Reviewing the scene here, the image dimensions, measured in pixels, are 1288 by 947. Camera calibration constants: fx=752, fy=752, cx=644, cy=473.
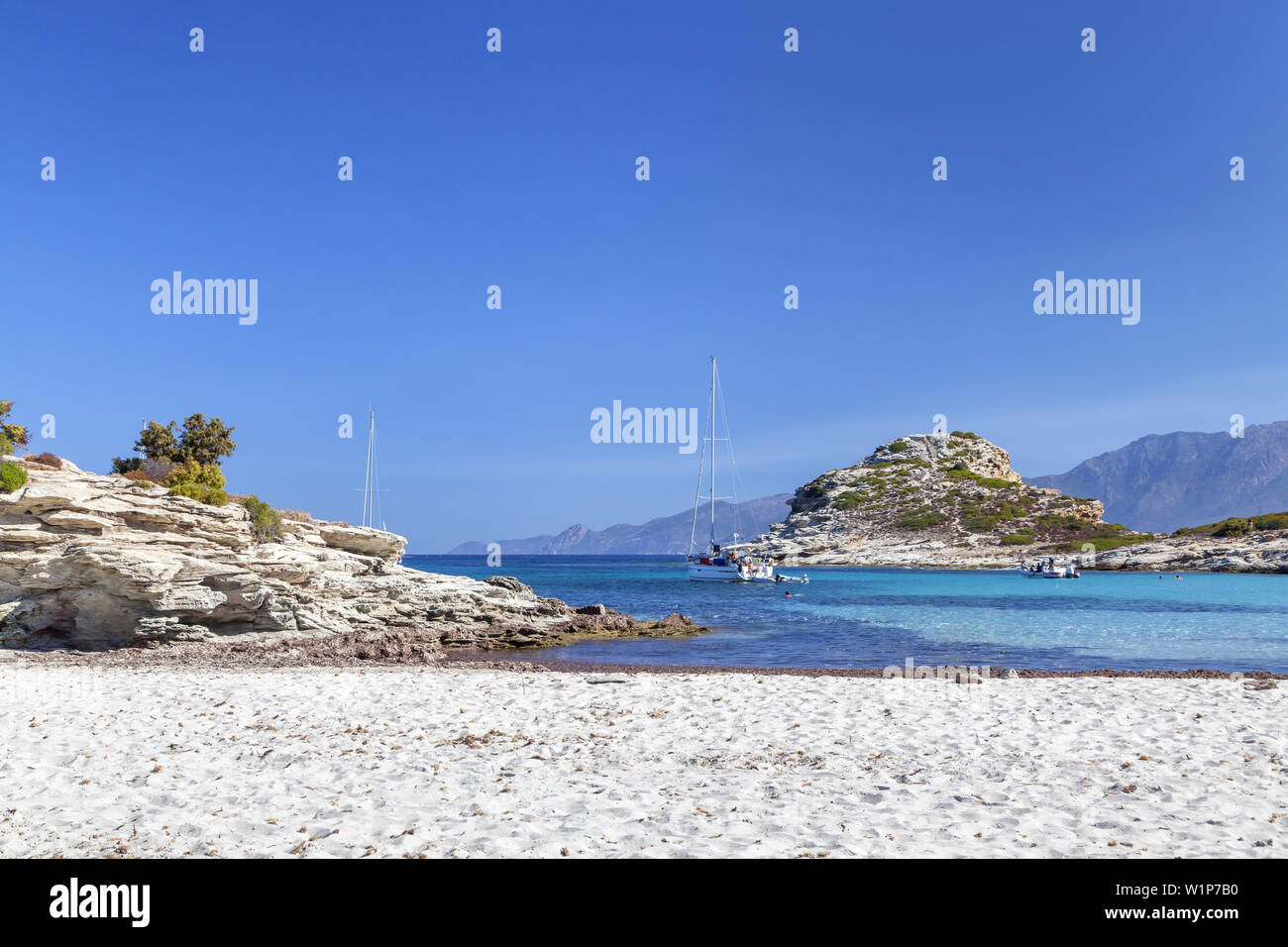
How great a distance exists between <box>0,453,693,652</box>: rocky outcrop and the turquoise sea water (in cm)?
594

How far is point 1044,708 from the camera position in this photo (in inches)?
511

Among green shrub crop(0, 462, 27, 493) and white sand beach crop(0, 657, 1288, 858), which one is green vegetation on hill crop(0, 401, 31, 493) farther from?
white sand beach crop(0, 657, 1288, 858)

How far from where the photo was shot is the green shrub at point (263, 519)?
32.3 meters

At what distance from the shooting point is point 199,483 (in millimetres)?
32312

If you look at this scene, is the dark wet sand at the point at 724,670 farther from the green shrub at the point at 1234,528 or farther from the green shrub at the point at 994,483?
the green shrub at the point at 994,483

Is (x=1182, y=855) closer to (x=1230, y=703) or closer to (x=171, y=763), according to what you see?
(x=1230, y=703)

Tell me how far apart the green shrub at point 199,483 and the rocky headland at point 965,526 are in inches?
3692

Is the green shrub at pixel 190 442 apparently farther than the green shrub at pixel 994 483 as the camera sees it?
No

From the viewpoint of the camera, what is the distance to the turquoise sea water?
945 inches

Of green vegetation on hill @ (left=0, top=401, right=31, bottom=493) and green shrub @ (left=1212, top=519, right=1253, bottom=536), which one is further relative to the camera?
green shrub @ (left=1212, top=519, right=1253, bottom=536)

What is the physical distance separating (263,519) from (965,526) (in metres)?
122

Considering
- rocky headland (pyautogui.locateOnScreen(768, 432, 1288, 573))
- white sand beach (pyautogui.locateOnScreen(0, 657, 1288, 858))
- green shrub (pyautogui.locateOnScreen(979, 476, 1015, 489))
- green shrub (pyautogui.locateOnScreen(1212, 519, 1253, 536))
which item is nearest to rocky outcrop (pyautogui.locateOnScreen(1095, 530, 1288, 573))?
rocky headland (pyautogui.locateOnScreen(768, 432, 1288, 573))

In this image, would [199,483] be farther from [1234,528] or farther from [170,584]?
[1234,528]

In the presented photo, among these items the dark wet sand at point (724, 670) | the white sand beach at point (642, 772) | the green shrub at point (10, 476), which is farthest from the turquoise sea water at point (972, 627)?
the green shrub at point (10, 476)
